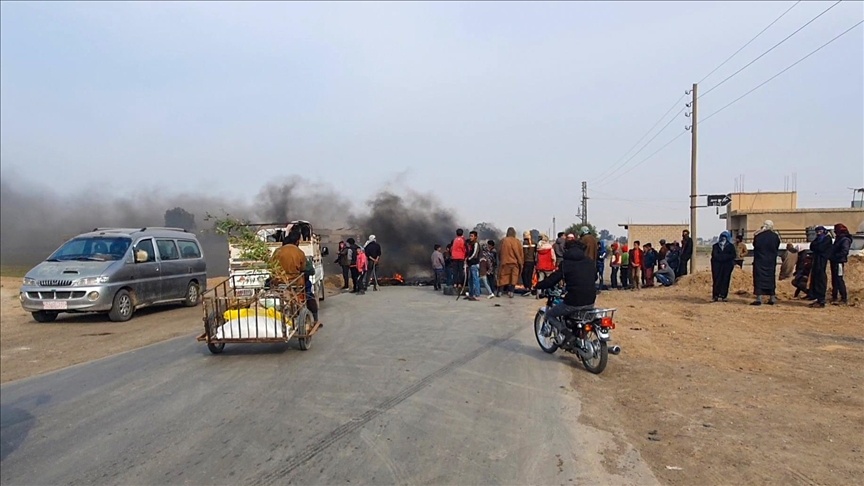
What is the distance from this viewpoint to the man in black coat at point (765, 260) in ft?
41.1

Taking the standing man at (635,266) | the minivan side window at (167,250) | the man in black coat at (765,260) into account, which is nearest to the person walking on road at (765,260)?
the man in black coat at (765,260)

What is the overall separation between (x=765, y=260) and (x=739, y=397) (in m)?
7.57

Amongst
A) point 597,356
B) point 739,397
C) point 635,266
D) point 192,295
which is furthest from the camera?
point 635,266

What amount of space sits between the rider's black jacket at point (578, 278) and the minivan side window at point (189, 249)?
35.9 ft

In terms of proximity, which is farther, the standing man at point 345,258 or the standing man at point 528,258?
the standing man at point 345,258

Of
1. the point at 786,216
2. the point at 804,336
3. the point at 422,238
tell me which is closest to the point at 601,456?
the point at 804,336

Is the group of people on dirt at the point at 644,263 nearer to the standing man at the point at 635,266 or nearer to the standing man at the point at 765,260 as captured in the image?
the standing man at the point at 635,266

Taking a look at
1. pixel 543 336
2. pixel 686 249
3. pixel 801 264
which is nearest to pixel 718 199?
pixel 686 249

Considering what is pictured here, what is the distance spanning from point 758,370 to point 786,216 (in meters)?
33.5

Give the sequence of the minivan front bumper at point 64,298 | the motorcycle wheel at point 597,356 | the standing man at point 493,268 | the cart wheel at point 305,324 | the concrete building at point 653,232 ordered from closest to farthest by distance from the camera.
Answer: the motorcycle wheel at point 597,356, the cart wheel at point 305,324, the minivan front bumper at point 64,298, the standing man at point 493,268, the concrete building at point 653,232

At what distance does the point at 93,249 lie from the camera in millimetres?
12914

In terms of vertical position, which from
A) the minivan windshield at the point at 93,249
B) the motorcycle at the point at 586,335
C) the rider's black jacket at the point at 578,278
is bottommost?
the motorcycle at the point at 586,335

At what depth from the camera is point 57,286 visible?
1177 centimetres

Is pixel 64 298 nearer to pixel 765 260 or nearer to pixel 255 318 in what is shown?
pixel 255 318
